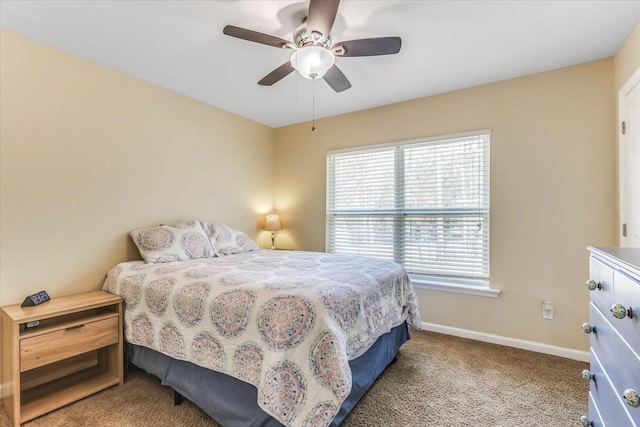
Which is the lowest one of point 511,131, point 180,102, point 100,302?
point 100,302

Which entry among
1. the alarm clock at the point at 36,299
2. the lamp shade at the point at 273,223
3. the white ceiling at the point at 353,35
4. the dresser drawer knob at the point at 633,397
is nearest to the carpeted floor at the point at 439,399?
the alarm clock at the point at 36,299

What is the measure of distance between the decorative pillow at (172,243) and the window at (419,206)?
160cm

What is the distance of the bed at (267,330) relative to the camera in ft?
4.39

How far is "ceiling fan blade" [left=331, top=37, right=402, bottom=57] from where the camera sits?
177 cm

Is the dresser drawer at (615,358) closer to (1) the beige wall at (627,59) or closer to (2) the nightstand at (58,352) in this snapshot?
(1) the beige wall at (627,59)

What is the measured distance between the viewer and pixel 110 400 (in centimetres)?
196

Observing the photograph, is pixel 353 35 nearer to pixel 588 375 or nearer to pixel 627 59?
pixel 627 59

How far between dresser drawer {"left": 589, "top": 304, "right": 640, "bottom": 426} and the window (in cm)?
179

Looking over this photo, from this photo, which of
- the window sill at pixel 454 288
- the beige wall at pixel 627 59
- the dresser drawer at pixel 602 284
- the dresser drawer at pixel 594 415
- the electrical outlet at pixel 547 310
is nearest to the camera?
the dresser drawer at pixel 602 284

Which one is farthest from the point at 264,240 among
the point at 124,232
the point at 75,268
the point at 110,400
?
the point at 110,400

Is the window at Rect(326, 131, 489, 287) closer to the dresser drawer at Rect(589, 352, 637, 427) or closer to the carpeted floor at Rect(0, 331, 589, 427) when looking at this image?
the carpeted floor at Rect(0, 331, 589, 427)

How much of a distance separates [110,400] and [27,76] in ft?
7.49

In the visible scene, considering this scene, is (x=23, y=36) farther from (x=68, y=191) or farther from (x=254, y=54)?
(x=254, y=54)

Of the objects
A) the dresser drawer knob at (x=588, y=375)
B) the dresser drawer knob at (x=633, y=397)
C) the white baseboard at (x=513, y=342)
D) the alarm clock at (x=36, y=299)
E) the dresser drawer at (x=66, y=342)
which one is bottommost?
the white baseboard at (x=513, y=342)
